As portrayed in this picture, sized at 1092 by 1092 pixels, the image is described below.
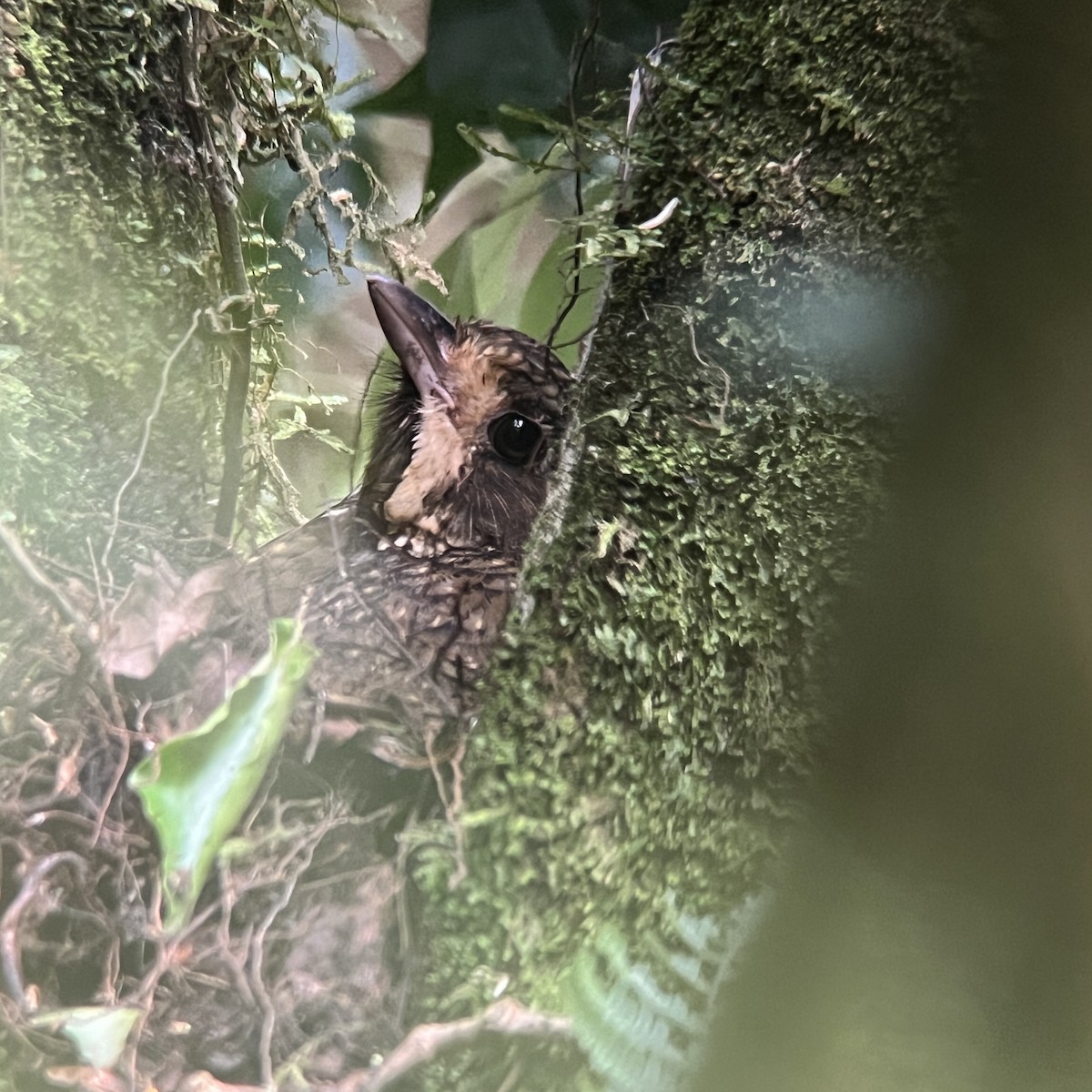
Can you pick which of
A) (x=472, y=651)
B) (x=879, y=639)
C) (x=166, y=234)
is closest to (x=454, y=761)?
(x=472, y=651)

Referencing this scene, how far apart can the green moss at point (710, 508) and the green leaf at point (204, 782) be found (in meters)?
0.15

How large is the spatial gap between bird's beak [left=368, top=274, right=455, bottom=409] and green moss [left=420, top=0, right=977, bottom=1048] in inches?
6.0

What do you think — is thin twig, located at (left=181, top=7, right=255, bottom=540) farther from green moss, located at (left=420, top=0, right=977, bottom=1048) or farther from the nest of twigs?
green moss, located at (left=420, top=0, right=977, bottom=1048)

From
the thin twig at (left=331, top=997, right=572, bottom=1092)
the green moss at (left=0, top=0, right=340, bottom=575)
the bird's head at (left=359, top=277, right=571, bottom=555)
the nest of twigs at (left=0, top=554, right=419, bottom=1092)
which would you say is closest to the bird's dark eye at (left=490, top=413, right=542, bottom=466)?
the bird's head at (left=359, top=277, right=571, bottom=555)

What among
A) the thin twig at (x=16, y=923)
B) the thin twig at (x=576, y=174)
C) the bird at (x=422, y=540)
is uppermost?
the thin twig at (x=576, y=174)

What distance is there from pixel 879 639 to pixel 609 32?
534mm

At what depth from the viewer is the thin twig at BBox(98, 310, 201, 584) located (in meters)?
0.55

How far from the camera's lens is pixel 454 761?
55cm

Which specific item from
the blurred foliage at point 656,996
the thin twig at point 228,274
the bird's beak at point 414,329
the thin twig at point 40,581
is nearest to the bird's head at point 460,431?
the bird's beak at point 414,329

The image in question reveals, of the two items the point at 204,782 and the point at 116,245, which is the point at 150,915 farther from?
the point at 116,245

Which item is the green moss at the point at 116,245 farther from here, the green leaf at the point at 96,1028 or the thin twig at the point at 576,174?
the green leaf at the point at 96,1028

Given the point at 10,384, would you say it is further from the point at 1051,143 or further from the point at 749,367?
the point at 1051,143

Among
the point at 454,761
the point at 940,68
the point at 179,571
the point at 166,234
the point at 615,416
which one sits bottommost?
the point at 454,761

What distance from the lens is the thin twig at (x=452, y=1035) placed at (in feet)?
1.76
